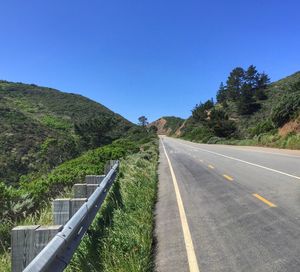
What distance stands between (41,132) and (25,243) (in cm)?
7473

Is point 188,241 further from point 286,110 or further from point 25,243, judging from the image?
point 286,110

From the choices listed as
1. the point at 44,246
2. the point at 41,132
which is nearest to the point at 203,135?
the point at 41,132

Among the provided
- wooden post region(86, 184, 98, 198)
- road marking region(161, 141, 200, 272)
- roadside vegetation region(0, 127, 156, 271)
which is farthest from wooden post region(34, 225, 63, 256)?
wooden post region(86, 184, 98, 198)

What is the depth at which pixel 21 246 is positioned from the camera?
4.24 meters

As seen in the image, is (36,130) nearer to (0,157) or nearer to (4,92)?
(0,157)

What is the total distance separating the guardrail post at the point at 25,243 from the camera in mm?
4207

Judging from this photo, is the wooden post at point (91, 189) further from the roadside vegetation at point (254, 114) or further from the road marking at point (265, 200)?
the roadside vegetation at point (254, 114)

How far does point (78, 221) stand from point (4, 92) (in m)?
124

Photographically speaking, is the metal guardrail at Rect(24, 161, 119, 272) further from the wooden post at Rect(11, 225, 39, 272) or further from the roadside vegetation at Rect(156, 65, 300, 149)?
the roadside vegetation at Rect(156, 65, 300, 149)

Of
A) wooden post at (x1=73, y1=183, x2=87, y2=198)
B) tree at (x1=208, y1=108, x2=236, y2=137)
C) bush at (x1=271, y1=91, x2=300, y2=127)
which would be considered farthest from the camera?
tree at (x1=208, y1=108, x2=236, y2=137)

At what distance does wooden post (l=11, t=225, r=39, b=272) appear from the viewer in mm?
4199

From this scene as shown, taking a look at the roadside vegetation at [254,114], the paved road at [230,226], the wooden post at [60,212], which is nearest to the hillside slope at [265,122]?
the roadside vegetation at [254,114]

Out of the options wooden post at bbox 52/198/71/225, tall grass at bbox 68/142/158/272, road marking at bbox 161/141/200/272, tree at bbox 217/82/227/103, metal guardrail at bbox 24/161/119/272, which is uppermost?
tree at bbox 217/82/227/103

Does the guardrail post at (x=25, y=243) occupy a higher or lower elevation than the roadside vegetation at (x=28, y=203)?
higher
